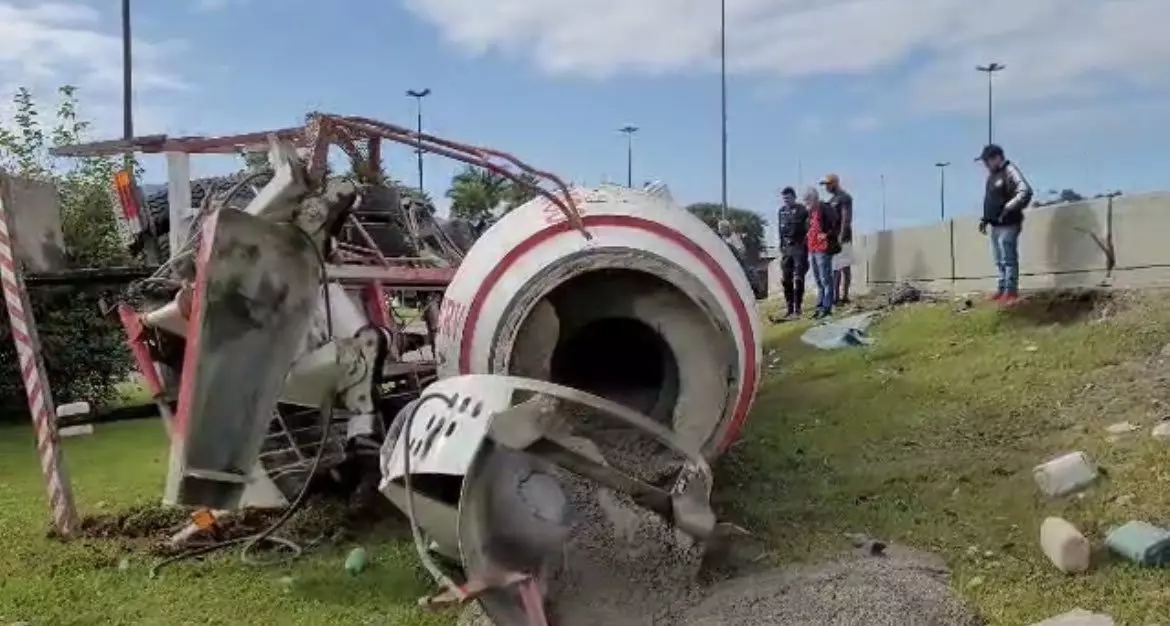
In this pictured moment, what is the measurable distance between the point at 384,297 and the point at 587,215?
1.42 m

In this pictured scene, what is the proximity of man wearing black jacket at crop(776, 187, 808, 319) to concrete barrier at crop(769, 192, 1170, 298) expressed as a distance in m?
1.50

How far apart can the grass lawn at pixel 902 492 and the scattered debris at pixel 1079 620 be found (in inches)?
5.5

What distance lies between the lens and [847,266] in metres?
14.5

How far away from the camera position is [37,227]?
861cm

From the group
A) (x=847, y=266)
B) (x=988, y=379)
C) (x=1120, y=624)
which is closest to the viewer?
(x=1120, y=624)

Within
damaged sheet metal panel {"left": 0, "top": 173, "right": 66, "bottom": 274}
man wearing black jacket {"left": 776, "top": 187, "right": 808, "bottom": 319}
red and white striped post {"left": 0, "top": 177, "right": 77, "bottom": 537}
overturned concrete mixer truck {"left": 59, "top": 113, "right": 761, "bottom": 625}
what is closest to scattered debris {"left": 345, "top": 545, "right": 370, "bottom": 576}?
overturned concrete mixer truck {"left": 59, "top": 113, "right": 761, "bottom": 625}

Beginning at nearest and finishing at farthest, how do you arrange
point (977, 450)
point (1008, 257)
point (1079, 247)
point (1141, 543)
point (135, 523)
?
point (1141, 543), point (977, 450), point (135, 523), point (1008, 257), point (1079, 247)

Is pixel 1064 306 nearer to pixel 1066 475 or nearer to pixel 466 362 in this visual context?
pixel 1066 475

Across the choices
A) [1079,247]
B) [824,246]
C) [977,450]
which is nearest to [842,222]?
[824,246]

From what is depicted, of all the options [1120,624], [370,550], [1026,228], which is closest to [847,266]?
[1026,228]

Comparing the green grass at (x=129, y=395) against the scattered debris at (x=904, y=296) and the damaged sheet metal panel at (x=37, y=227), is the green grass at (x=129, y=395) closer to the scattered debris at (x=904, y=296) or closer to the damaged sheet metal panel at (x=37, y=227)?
the damaged sheet metal panel at (x=37, y=227)

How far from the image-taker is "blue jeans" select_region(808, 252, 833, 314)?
13.4 metres

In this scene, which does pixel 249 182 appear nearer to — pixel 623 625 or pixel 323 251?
pixel 323 251

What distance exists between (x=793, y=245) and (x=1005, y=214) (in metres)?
4.23
